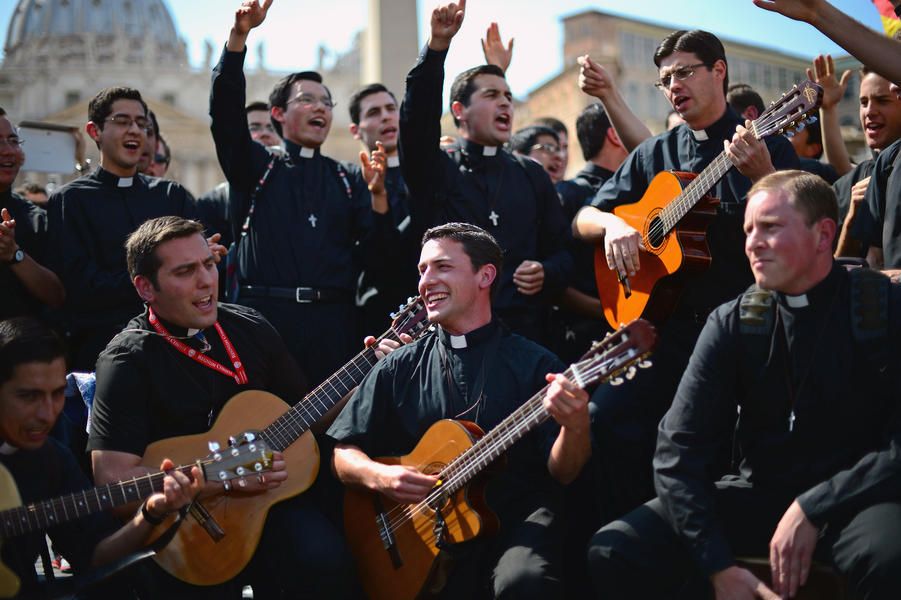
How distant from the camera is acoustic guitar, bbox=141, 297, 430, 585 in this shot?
4695mm

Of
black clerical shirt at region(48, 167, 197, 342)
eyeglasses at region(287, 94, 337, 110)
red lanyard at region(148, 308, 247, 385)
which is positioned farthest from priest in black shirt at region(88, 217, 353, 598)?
eyeglasses at region(287, 94, 337, 110)

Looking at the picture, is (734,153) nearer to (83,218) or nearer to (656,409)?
(656,409)

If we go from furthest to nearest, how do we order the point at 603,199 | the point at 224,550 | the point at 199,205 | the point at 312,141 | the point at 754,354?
the point at 199,205
the point at 312,141
the point at 603,199
the point at 224,550
the point at 754,354

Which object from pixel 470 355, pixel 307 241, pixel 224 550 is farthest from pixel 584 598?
pixel 307 241

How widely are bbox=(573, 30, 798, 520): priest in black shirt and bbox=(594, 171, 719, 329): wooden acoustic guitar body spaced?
10 centimetres

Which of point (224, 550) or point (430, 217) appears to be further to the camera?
point (430, 217)

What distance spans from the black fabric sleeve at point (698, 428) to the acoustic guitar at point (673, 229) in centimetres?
96

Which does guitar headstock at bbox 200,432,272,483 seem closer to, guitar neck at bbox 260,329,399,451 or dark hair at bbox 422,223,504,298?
guitar neck at bbox 260,329,399,451

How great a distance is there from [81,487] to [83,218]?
253cm

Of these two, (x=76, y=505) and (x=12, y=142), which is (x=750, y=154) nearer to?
(x=76, y=505)

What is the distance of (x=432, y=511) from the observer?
4527 mm

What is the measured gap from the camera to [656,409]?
5.24 meters

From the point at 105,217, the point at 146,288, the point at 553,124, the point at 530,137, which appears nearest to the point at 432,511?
the point at 146,288

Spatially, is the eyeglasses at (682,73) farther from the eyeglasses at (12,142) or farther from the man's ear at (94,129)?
the eyeglasses at (12,142)
